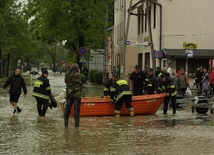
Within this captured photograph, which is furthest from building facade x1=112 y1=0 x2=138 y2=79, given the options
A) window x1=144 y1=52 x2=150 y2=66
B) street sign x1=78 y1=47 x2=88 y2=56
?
street sign x1=78 y1=47 x2=88 y2=56

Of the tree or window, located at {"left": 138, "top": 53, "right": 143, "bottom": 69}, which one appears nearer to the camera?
the tree

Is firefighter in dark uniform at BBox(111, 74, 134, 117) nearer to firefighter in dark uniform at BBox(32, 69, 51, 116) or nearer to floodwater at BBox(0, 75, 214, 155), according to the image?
floodwater at BBox(0, 75, 214, 155)

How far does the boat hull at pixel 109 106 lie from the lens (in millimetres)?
18094

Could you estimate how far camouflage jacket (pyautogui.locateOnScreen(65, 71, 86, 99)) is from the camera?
14.8 m

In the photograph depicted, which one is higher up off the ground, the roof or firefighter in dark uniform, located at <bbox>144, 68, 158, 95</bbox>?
the roof

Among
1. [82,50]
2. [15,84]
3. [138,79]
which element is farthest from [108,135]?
[82,50]

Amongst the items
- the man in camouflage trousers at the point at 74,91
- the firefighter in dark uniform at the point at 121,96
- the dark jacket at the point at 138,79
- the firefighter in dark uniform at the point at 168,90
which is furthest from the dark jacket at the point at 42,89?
the dark jacket at the point at 138,79

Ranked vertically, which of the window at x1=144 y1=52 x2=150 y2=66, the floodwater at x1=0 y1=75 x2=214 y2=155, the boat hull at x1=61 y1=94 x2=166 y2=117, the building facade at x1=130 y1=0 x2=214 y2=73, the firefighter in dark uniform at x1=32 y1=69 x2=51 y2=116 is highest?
the building facade at x1=130 y1=0 x2=214 y2=73

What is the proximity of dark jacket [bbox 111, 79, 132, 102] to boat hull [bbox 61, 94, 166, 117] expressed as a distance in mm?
368

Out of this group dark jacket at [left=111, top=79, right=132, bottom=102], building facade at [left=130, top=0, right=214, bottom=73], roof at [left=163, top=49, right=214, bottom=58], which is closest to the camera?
dark jacket at [left=111, top=79, right=132, bottom=102]

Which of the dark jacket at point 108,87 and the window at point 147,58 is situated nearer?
the dark jacket at point 108,87

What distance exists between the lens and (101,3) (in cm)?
4231

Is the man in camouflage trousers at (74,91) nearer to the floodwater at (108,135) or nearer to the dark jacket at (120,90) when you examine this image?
the floodwater at (108,135)

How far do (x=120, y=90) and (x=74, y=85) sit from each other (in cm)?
322
